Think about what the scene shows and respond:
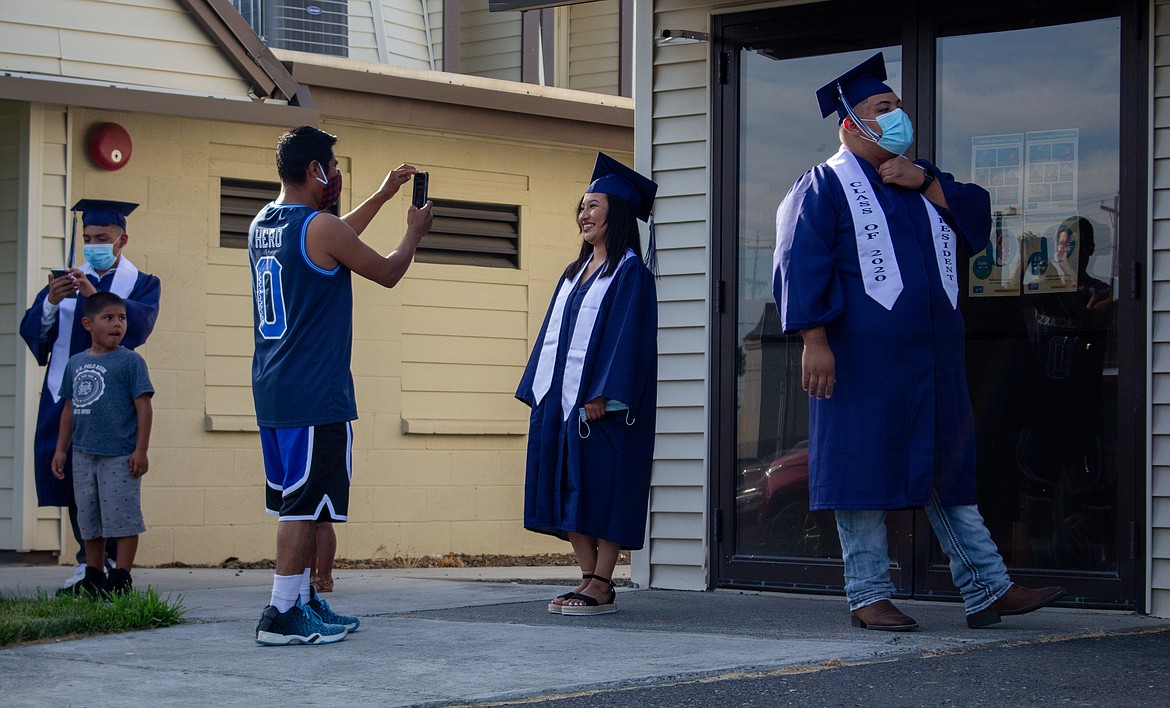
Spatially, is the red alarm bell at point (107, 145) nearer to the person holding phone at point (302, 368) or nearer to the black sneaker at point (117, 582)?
the black sneaker at point (117, 582)

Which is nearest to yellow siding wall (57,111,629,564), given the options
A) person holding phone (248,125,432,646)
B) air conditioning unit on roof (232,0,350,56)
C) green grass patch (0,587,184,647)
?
air conditioning unit on roof (232,0,350,56)

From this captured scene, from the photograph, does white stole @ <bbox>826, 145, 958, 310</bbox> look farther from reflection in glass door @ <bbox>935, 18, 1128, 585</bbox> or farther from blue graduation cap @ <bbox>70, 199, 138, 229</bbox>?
blue graduation cap @ <bbox>70, 199, 138, 229</bbox>

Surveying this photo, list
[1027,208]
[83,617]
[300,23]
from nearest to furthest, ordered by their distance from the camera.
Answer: [83,617]
[1027,208]
[300,23]

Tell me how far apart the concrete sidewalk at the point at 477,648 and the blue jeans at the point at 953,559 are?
0.47 feet

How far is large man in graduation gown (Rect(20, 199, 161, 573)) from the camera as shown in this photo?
719 centimetres

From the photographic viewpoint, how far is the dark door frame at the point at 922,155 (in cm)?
624

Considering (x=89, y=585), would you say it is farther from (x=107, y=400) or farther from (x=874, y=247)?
(x=874, y=247)

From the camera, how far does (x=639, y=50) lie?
764cm

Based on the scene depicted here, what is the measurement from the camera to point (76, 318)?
23.9 feet

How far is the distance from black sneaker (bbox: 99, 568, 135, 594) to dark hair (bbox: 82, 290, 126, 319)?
113 cm

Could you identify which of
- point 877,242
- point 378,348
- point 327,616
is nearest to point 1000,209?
point 877,242

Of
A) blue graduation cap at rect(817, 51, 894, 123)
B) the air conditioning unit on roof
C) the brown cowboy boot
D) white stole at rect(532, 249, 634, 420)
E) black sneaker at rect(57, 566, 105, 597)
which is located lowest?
black sneaker at rect(57, 566, 105, 597)

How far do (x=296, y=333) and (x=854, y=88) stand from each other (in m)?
2.22

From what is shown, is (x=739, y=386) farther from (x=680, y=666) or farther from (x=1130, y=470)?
(x=680, y=666)
